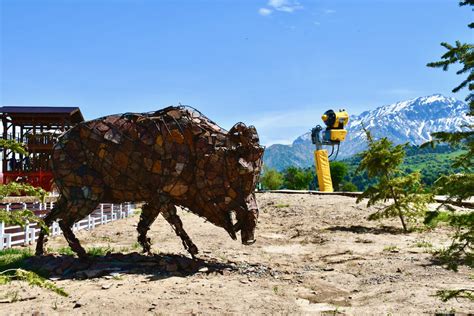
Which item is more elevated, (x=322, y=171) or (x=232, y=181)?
(x=322, y=171)

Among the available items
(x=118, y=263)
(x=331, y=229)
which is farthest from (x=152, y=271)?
(x=331, y=229)

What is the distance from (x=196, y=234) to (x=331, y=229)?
211 inches

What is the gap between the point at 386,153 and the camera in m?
17.1

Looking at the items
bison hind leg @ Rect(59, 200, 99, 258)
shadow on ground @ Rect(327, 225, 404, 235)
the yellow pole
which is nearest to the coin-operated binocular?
the yellow pole

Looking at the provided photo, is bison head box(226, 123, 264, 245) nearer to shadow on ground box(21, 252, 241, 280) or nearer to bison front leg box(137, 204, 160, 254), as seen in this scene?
shadow on ground box(21, 252, 241, 280)

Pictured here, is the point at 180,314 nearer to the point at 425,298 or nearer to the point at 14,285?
the point at 14,285

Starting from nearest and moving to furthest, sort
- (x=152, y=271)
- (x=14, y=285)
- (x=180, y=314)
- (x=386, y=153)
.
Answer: (x=180, y=314) < (x=14, y=285) < (x=152, y=271) < (x=386, y=153)

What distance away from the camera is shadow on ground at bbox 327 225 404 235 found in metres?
16.6

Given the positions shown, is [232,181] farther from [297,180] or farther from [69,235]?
[297,180]

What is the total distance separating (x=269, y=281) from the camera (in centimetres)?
889

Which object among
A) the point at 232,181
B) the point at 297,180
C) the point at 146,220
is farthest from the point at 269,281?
the point at 297,180

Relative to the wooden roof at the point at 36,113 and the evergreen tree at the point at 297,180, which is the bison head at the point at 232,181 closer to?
the wooden roof at the point at 36,113

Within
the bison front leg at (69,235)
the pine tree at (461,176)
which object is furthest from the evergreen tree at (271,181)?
the pine tree at (461,176)

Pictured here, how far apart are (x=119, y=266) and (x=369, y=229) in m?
11.0
